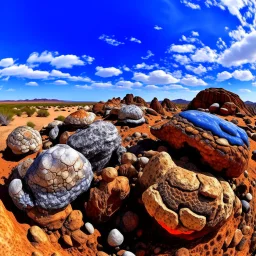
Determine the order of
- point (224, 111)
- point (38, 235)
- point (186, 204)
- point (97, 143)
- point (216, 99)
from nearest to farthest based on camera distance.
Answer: point (38, 235) → point (186, 204) → point (97, 143) → point (224, 111) → point (216, 99)

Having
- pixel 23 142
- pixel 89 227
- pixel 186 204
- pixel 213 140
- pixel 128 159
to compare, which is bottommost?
pixel 89 227

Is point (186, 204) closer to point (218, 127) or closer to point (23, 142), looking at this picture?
point (218, 127)

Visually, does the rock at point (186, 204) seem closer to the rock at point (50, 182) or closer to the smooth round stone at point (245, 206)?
the smooth round stone at point (245, 206)

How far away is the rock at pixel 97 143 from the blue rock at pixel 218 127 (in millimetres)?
1840

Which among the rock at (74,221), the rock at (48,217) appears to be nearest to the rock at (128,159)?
the rock at (74,221)

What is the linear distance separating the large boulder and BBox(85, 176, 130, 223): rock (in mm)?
8228

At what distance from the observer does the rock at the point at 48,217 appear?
4398 mm

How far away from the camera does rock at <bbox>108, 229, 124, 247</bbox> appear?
446 centimetres

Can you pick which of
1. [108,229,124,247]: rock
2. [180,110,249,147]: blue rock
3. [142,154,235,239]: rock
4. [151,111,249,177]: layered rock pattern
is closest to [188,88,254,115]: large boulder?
[180,110,249,147]: blue rock

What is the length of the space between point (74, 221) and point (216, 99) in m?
9.37

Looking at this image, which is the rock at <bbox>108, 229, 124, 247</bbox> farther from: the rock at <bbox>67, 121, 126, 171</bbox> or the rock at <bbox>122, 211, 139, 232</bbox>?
the rock at <bbox>67, 121, 126, 171</bbox>

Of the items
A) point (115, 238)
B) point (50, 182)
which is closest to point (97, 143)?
point (50, 182)

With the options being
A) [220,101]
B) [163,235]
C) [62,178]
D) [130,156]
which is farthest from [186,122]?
[220,101]

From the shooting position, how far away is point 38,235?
405cm
